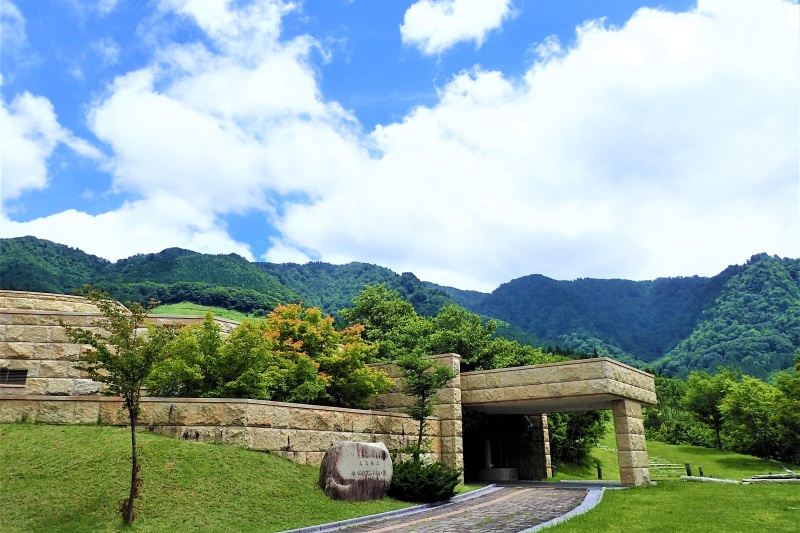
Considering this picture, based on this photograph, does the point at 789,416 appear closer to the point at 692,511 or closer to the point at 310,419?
the point at 692,511

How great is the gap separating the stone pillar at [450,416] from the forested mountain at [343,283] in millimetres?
98730

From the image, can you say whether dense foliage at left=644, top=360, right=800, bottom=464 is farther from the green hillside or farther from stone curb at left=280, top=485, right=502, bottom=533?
the green hillside

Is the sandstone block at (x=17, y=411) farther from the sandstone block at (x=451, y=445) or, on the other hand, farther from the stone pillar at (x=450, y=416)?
the sandstone block at (x=451, y=445)

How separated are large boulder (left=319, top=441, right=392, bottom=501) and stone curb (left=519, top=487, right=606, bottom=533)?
545cm

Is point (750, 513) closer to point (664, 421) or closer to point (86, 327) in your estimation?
point (86, 327)

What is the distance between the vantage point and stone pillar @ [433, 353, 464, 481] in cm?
2377

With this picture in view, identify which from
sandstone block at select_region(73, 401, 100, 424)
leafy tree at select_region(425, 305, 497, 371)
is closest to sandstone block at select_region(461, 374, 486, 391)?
leafy tree at select_region(425, 305, 497, 371)

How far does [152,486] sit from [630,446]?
1821cm

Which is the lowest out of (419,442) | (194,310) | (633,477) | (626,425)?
(633,477)

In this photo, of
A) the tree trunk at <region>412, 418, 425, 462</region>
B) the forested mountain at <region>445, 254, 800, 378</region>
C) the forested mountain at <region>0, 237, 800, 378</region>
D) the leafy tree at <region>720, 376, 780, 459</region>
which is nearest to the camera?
the tree trunk at <region>412, 418, 425, 462</region>

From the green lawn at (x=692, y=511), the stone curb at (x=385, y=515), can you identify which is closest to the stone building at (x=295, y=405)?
the stone curb at (x=385, y=515)

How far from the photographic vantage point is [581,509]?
633 inches

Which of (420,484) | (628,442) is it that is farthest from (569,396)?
(420,484)

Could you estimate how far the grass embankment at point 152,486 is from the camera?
475 inches
